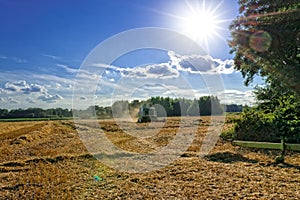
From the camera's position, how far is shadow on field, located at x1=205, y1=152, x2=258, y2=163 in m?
6.67

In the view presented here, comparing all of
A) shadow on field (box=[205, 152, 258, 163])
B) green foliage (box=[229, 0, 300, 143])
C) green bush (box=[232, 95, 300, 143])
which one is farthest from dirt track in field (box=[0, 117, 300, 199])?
green foliage (box=[229, 0, 300, 143])

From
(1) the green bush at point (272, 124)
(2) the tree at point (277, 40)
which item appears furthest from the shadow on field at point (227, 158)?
(2) the tree at point (277, 40)

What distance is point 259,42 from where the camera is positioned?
15.8 feet

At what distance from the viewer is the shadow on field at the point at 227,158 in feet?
21.9

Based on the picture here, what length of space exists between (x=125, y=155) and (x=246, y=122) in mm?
5576

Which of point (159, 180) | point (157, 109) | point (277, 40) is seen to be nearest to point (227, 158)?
point (159, 180)

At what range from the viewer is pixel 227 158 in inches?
273

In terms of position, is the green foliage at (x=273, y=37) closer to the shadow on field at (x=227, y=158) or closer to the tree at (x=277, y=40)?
the tree at (x=277, y=40)

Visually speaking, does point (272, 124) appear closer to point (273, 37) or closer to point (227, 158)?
point (227, 158)

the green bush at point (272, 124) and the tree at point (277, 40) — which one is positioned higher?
the tree at point (277, 40)

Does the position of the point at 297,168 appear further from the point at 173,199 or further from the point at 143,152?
the point at 143,152

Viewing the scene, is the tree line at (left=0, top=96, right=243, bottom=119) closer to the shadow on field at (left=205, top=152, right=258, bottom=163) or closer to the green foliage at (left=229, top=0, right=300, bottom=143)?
the shadow on field at (left=205, top=152, right=258, bottom=163)

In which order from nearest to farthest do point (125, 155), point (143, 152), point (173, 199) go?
point (173, 199) → point (125, 155) → point (143, 152)

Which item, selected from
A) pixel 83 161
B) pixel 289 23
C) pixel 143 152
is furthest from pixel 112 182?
pixel 289 23
